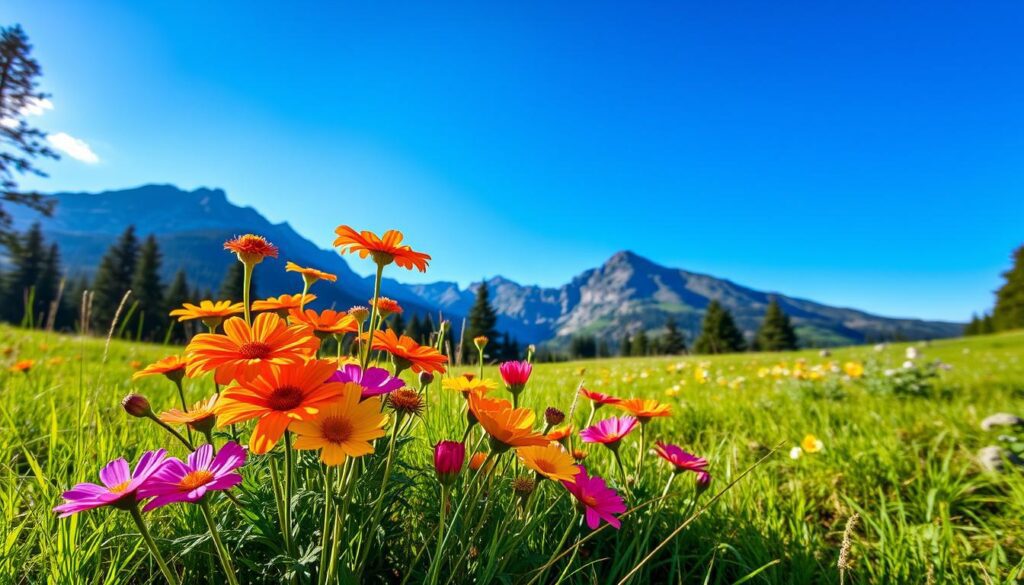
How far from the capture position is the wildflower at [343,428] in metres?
0.71

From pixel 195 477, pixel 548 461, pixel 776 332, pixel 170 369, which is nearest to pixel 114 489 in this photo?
pixel 195 477

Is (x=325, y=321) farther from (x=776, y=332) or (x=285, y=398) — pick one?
(x=776, y=332)

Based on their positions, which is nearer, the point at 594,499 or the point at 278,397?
the point at 278,397

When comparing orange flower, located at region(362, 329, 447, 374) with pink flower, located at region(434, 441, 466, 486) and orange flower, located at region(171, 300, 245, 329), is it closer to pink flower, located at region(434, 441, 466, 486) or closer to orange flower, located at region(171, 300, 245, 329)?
pink flower, located at region(434, 441, 466, 486)

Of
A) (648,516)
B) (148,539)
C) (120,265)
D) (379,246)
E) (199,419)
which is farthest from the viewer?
(120,265)

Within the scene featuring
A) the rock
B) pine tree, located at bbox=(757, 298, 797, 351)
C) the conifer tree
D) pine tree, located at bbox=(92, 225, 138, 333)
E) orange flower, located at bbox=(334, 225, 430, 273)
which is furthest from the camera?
pine tree, located at bbox=(757, 298, 797, 351)

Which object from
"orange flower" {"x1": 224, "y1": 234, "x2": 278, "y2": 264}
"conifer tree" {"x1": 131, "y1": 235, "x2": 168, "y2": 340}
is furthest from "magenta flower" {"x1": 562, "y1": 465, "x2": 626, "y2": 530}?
"conifer tree" {"x1": 131, "y1": 235, "x2": 168, "y2": 340}

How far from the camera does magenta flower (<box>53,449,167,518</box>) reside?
694mm

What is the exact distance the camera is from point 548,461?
1.02 m

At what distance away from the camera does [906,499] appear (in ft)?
7.39

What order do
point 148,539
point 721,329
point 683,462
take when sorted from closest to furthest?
point 148,539 < point 683,462 < point 721,329

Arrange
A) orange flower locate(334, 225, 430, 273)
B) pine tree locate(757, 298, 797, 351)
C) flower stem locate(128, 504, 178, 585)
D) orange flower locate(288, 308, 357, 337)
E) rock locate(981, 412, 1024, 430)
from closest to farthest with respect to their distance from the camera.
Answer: flower stem locate(128, 504, 178, 585), orange flower locate(334, 225, 430, 273), orange flower locate(288, 308, 357, 337), rock locate(981, 412, 1024, 430), pine tree locate(757, 298, 797, 351)

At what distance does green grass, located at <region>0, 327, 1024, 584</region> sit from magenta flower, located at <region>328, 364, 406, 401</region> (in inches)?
8.6

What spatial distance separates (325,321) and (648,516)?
121 centimetres
